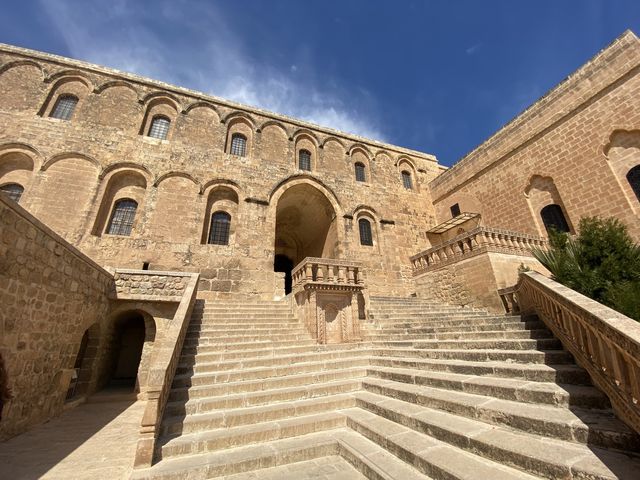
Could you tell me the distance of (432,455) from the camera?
253 centimetres

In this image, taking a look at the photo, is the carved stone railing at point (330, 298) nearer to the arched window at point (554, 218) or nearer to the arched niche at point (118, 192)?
the arched niche at point (118, 192)

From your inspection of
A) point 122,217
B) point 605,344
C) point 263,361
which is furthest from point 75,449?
point 122,217

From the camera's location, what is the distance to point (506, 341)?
423 cm

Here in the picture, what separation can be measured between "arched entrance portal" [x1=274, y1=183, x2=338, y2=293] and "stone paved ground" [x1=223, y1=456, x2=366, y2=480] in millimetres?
11393

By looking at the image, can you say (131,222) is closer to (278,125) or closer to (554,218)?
(278,125)

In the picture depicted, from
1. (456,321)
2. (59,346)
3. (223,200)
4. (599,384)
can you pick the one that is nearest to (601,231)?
(456,321)

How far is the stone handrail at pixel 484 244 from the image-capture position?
31.3 feet

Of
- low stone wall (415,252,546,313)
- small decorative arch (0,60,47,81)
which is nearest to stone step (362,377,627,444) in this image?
low stone wall (415,252,546,313)

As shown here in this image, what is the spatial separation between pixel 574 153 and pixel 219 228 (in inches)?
600

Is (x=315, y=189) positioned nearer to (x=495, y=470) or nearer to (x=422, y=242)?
(x=422, y=242)

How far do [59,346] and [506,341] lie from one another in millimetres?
8415

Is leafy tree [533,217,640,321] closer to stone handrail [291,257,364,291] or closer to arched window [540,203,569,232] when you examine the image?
stone handrail [291,257,364,291]

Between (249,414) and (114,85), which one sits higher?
(114,85)

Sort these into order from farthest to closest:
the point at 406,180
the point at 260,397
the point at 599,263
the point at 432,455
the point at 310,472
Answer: the point at 406,180
the point at 599,263
the point at 260,397
the point at 310,472
the point at 432,455
